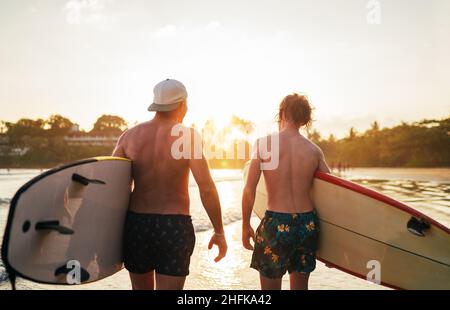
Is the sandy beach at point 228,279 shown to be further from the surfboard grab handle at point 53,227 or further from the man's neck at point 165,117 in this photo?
the man's neck at point 165,117

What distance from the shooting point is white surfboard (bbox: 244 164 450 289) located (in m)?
2.52

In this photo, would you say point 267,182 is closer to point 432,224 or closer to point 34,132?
point 432,224

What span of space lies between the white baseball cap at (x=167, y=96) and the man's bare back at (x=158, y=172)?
0.09m

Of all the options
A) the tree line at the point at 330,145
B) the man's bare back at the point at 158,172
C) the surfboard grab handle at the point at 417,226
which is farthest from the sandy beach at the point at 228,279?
the tree line at the point at 330,145

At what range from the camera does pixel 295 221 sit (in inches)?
91.0

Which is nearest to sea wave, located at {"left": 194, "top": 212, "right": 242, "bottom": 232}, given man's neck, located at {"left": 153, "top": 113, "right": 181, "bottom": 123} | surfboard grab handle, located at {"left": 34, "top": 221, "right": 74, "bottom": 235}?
man's neck, located at {"left": 153, "top": 113, "right": 181, "bottom": 123}

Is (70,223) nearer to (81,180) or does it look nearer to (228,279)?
(81,180)

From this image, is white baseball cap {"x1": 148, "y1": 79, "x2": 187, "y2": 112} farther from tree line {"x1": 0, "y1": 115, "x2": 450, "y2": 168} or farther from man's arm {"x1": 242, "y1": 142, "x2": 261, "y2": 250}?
tree line {"x1": 0, "y1": 115, "x2": 450, "y2": 168}

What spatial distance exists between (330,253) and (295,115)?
106 cm

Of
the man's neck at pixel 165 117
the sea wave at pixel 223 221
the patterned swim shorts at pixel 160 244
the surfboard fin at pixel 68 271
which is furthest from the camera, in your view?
the sea wave at pixel 223 221

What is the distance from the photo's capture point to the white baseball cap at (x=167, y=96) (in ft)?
7.26

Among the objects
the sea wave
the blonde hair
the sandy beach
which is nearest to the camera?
the blonde hair

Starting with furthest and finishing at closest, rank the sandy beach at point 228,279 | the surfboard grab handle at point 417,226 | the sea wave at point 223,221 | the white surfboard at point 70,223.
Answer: the sea wave at point 223,221, the sandy beach at point 228,279, the surfboard grab handle at point 417,226, the white surfboard at point 70,223
